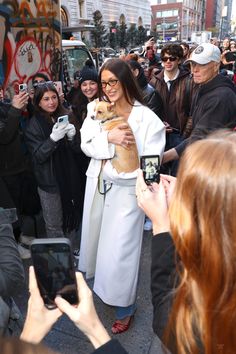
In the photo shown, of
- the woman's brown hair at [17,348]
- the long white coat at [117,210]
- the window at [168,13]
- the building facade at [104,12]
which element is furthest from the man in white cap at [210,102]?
the window at [168,13]

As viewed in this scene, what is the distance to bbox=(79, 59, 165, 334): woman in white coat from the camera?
225 centimetres

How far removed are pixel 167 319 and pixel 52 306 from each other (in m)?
0.40

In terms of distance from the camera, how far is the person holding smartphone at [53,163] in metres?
2.94

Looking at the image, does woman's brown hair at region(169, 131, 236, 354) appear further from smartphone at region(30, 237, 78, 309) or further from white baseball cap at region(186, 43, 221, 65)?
white baseball cap at region(186, 43, 221, 65)

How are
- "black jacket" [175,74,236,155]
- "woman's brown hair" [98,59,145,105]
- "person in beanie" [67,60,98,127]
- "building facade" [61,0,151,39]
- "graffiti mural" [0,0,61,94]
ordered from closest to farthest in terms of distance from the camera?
"woman's brown hair" [98,59,145,105] → "black jacket" [175,74,236,155] → "graffiti mural" [0,0,61,94] → "person in beanie" [67,60,98,127] → "building facade" [61,0,151,39]

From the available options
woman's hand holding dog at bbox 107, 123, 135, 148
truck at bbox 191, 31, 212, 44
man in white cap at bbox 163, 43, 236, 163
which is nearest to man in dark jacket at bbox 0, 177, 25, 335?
woman's hand holding dog at bbox 107, 123, 135, 148

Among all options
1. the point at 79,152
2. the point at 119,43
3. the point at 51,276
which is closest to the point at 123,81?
the point at 79,152

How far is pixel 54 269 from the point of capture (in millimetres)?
1089

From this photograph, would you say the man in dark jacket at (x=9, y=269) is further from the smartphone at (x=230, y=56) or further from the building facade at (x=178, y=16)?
the building facade at (x=178, y=16)

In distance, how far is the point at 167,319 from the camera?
1.12 m

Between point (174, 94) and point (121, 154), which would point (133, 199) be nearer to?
point (121, 154)

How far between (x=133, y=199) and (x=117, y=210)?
5.3 inches

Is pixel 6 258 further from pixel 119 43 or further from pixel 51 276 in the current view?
pixel 119 43

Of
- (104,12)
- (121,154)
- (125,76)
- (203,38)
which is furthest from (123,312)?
(104,12)
